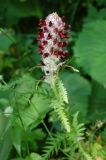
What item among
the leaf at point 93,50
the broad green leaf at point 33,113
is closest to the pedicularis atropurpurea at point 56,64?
the broad green leaf at point 33,113

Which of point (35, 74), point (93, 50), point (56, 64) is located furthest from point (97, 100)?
point (56, 64)

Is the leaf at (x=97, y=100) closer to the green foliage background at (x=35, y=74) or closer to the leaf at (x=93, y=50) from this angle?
the green foliage background at (x=35, y=74)

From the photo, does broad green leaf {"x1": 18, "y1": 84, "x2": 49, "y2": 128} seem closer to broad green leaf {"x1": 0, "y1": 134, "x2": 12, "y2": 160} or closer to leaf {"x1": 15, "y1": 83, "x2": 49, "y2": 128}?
leaf {"x1": 15, "y1": 83, "x2": 49, "y2": 128}

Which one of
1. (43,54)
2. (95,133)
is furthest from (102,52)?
(43,54)

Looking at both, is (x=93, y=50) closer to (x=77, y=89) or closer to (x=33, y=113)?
(x=77, y=89)

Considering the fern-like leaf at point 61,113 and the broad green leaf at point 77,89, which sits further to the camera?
the broad green leaf at point 77,89

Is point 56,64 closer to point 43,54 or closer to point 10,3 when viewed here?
point 43,54
